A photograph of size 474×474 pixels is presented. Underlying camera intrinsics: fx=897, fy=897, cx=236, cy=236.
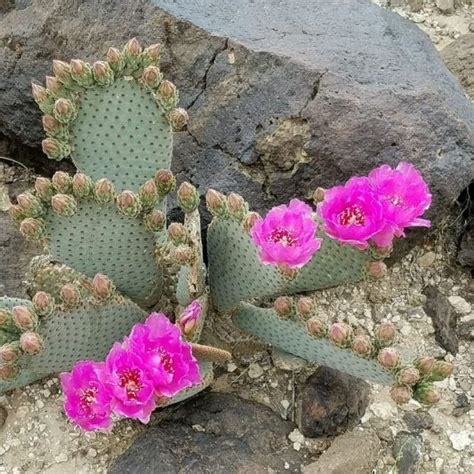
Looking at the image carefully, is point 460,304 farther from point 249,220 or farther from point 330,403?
point 249,220

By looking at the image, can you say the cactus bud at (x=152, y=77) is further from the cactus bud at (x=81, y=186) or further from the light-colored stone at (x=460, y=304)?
the light-colored stone at (x=460, y=304)

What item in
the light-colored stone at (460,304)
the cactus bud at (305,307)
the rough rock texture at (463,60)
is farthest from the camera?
the rough rock texture at (463,60)

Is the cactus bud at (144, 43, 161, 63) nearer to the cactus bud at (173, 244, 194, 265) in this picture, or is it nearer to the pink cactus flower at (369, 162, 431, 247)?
the cactus bud at (173, 244, 194, 265)

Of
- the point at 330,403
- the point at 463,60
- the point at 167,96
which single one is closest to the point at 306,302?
the point at 330,403

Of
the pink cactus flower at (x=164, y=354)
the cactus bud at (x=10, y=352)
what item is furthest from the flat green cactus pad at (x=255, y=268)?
the cactus bud at (x=10, y=352)

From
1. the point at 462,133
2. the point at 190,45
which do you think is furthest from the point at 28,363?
the point at 462,133
